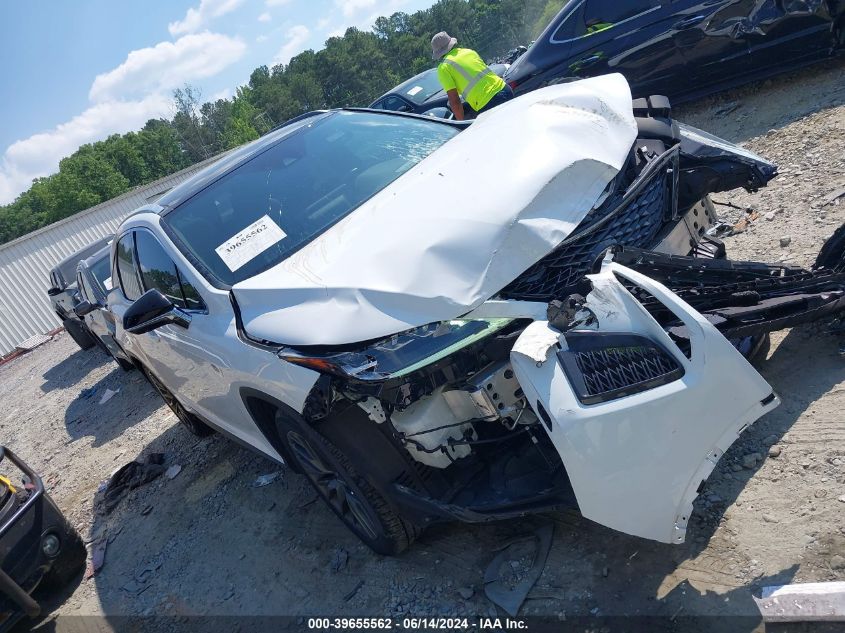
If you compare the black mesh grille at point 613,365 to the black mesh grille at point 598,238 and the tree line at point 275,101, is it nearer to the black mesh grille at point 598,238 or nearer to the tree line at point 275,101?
the black mesh grille at point 598,238

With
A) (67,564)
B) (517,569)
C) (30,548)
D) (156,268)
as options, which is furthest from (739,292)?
(67,564)

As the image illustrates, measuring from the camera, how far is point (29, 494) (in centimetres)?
407

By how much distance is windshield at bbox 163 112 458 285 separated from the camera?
3201mm

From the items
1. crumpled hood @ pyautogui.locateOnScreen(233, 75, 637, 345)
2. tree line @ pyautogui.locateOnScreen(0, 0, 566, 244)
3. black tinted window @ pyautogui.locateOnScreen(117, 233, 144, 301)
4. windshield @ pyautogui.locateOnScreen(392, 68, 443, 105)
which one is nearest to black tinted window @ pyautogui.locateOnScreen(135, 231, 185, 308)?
black tinted window @ pyautogui.locateOnScreen(117, 233, 144, 301)

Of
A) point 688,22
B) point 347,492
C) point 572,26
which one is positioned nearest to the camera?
point 347,492

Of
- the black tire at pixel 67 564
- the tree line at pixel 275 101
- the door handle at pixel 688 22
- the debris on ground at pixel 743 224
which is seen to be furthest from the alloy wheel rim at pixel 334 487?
the tree line at pixel 275 101

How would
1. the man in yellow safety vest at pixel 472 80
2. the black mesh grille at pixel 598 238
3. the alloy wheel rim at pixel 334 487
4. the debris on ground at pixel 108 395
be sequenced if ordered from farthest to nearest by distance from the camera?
the debris on ground at pixel 108 395 → the man in yellow safety vest at pixel 472 80 → the alloy wheel rim at pixel 334 487 → the black mesh grille at pixel 598 238

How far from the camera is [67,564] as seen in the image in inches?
163

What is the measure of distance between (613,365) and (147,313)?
2.21 metres

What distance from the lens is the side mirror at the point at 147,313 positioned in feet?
9.97

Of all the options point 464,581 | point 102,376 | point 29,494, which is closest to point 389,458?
point 464,581

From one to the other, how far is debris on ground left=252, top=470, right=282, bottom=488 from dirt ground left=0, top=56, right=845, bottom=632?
4 cm

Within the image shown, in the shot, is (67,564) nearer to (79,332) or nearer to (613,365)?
(613,365)

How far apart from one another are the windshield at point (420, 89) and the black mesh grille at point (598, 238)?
28.4 feet
